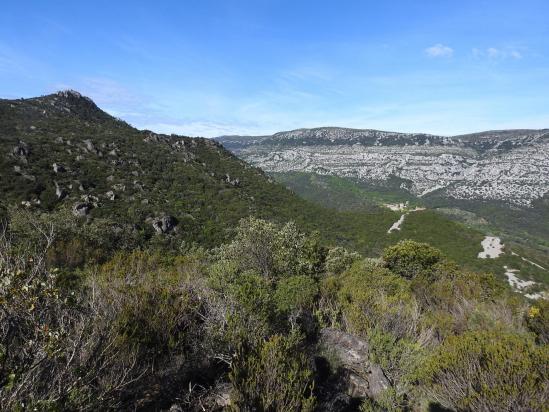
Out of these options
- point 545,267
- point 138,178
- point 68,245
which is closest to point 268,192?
point 138,178

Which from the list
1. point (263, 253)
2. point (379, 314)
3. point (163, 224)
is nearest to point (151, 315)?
point (379, 314)

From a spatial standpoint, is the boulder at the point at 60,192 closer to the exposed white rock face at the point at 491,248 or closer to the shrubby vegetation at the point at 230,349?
the shrubby vegetation at the point at 230,349

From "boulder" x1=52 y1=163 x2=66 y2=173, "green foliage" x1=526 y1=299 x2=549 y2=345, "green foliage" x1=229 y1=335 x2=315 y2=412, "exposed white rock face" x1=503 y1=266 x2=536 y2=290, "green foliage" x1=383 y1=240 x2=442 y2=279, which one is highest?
"boulder" x1=52 y1=163 x2=66 y2=173

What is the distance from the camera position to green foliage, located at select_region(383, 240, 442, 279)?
49594 mm

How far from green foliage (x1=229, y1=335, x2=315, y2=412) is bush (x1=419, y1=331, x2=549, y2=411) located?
487 centimetres

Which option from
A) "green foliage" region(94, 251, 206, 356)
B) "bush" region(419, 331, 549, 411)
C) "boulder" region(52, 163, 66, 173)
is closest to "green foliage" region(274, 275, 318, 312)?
"green foliage" region(94, 251, 206, 356)

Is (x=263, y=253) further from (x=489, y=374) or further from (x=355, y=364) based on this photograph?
(x=489, y=374)

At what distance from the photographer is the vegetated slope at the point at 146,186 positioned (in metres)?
62.7

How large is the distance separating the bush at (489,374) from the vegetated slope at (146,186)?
51.6 meters

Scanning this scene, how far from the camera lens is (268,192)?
10575 centimetres

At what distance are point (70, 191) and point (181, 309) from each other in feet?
200

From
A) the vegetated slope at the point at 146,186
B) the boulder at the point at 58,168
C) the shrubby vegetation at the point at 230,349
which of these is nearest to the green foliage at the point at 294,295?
the shrubby vegetation at the point at 230,349

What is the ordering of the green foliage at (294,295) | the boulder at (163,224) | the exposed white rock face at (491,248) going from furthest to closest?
1. the exposed white rock face at (491,248)
2. the boulder at (163,224)
3. the green foliage at (294,295)

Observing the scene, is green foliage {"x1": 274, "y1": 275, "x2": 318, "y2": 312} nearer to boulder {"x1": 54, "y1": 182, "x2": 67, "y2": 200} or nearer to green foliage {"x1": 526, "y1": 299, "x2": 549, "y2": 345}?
green foliage {"x1": 526, "y1": 299, "x2": 549, "y2": 345}
